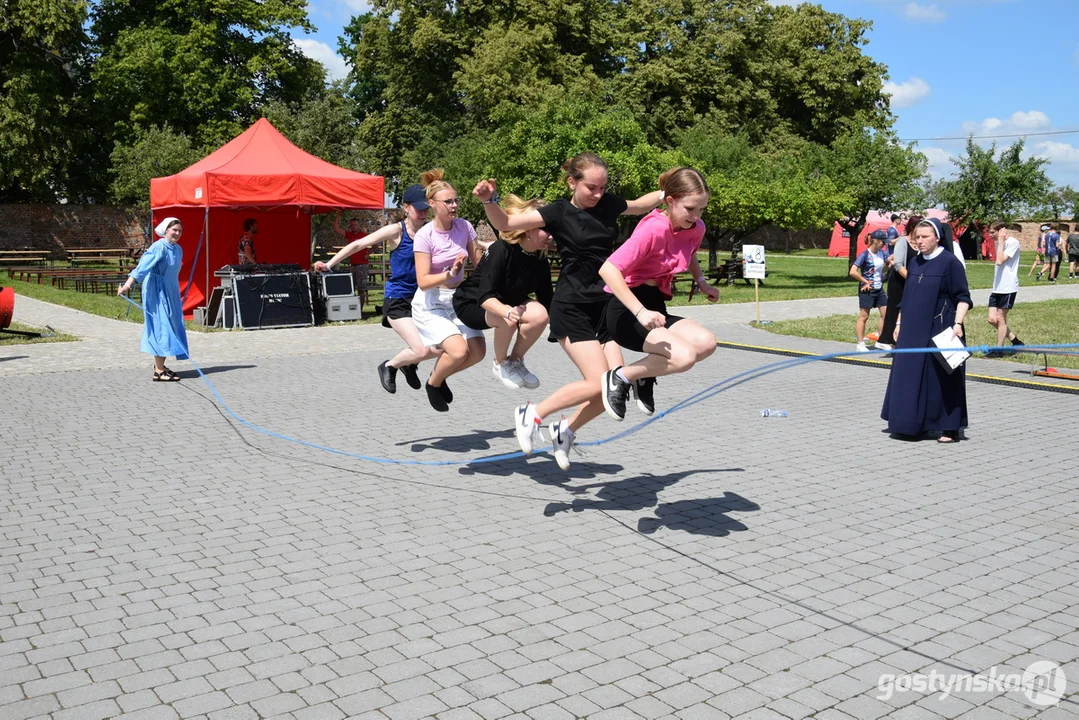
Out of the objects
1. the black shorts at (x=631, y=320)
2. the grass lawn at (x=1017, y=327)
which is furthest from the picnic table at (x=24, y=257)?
the black shorts at (x=631, y=320)

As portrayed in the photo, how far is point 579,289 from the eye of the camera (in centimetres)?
633

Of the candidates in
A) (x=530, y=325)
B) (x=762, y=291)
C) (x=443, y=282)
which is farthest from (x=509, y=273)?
(x=762, y=291)

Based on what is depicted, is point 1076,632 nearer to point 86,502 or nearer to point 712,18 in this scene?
point 86,502

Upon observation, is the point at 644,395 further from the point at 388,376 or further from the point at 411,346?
the point at 388,376

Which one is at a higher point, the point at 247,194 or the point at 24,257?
the point at 247,194

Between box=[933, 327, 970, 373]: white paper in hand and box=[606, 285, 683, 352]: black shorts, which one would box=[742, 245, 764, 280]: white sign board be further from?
box=[606, 285, 683, 352]: black shorts

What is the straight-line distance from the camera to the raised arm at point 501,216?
5926mm

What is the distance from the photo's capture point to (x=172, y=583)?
5207 mm

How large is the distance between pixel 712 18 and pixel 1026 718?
46012mm

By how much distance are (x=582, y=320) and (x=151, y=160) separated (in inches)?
1408

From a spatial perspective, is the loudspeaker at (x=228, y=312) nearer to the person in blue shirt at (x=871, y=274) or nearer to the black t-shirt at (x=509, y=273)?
the person in blue shirt at (x=871, y=274)

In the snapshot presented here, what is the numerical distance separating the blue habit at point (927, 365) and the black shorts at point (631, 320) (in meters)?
3.83

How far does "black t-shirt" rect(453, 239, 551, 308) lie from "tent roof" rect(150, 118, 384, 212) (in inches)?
516

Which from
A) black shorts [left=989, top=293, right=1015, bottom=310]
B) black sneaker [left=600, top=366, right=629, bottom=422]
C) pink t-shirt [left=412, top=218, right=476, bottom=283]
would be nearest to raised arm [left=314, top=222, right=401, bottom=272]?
pink t-shirt [left=412, top=218, right=476, bottom=283]
